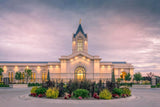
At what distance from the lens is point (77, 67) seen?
2340 inches

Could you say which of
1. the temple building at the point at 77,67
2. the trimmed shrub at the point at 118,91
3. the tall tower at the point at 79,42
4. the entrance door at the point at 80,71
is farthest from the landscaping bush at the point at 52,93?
the tall tower at the point at 79,42

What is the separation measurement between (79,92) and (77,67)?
4194cm

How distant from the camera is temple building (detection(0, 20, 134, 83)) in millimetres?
57969

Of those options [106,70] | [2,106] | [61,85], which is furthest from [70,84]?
[106,70]

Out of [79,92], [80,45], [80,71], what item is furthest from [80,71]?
Answer: [79,92]

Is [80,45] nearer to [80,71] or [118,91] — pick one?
[80,71]

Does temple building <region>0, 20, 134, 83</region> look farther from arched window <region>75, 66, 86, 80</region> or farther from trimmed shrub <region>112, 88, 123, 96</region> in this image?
trimmed shrub <region>112, 88, 123, 96</region>

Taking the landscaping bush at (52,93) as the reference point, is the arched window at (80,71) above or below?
above

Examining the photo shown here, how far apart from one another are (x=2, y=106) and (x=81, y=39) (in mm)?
54582

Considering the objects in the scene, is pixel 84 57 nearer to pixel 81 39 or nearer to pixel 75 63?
pixel 75 63

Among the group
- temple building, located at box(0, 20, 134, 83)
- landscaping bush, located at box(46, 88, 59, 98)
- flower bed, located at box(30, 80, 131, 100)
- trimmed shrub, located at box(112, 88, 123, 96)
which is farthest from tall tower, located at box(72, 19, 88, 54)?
landscaping bush, located at box(46, 88, 59, 98)

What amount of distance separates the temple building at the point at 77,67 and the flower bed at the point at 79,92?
34.0 meters

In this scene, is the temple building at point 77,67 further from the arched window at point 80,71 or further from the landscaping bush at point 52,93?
the landscaping bush at point 52,93

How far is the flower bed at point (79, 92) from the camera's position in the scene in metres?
17.5
